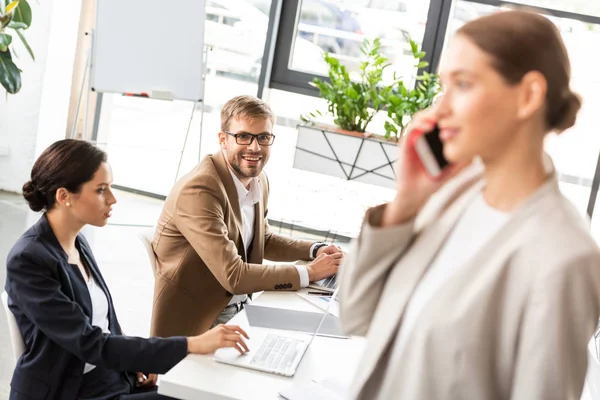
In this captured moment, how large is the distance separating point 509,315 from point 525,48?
1.01 ft

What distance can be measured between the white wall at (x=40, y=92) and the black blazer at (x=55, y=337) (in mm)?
3834

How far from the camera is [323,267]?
8.63ft

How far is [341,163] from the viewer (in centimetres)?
488

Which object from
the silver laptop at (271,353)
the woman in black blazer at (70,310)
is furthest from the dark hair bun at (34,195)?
the silver laptop at (271,353)

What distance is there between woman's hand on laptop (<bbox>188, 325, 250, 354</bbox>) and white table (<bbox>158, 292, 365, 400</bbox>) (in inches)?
0.9

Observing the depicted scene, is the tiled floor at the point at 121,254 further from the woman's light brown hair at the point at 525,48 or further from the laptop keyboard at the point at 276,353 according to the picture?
the woman's light brown hair at the point at 525,48

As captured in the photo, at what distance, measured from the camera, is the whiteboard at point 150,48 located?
4789 millimetres

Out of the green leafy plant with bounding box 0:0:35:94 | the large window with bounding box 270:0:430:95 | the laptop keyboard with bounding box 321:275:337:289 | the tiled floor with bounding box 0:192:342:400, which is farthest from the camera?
the large window with bounding box 270:0:430:95

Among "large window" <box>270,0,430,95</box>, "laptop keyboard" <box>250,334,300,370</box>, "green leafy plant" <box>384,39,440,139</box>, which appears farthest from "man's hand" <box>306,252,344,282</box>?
"large window" <box>270,0,430,95</box>

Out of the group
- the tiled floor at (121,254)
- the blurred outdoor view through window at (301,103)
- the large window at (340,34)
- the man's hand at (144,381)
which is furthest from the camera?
the large window at (340,34)

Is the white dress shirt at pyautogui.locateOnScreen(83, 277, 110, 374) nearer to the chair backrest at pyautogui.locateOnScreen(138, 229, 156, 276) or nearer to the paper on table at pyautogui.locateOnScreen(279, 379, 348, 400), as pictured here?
the chair backrest at pyautogui.locateOnScreen(138, 229, 156, 276)

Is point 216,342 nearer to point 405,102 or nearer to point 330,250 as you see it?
point 330,250

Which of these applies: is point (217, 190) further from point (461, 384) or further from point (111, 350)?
point (461, 384)

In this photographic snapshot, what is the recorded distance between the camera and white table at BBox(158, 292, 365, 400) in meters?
1.66
